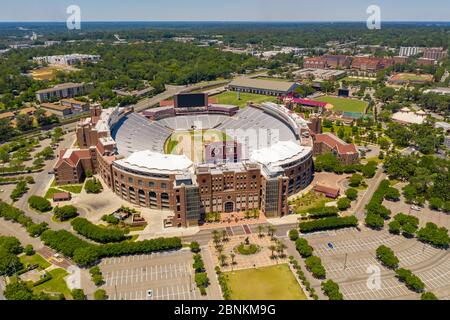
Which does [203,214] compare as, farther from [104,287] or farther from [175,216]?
[104,287]

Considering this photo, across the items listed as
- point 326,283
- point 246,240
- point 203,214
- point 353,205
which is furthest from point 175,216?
point 353,205

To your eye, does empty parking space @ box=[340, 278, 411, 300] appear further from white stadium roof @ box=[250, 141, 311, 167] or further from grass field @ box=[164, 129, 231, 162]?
grass field @ box=[164, 129, 231, 162]

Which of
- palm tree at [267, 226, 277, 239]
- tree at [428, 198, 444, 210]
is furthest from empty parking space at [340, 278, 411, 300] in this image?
tree at [428, 198, 444, 210]

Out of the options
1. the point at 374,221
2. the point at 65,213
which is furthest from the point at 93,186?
the point at 374,221

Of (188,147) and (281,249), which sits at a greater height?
(188,147)

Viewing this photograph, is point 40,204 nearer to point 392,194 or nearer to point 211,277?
point 211,277

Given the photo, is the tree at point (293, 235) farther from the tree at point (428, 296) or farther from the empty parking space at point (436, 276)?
the tree at point (428, 296)
